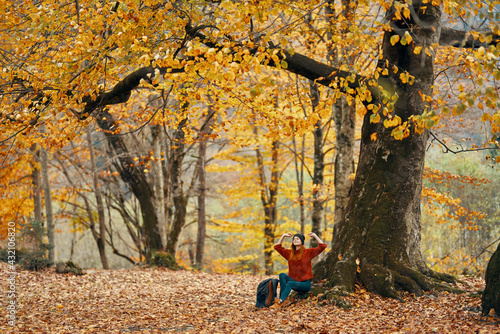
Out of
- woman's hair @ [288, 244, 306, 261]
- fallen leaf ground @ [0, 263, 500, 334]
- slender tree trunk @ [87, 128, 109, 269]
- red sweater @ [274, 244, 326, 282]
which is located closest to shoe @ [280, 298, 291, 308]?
fallen leaf ground @ [0, 263, 500, 334]

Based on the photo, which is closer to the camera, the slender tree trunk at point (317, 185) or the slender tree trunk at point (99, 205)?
the slender tree trunk at point (317, 185)

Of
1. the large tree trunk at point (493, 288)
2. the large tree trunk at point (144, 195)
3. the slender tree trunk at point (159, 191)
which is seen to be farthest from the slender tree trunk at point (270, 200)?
the large tree trunk at point (493, 288)

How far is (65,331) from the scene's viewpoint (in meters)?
5.45

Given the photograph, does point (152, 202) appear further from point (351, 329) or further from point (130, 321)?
point (351, 329)

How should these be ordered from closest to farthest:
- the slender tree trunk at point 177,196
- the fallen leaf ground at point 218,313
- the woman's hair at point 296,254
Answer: the fallen leaf ground at point 218,313 → the woman's hair at point 296,254 → the slender tree trunk at point 177,196

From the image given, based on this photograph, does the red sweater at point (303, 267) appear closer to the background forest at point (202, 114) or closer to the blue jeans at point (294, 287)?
the blue jeans at point (294, 287)

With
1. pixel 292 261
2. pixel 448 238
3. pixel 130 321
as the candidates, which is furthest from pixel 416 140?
pixel 448 238

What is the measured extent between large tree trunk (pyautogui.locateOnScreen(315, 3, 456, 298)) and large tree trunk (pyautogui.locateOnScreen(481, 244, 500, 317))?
1.64 meters

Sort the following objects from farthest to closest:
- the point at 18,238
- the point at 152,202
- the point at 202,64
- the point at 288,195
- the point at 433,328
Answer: the point at 288,195 < the point at 152,202 < the point at 18,238 < the point at 202,64 < the point at 433,328

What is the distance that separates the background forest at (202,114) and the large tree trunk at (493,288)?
0.22m

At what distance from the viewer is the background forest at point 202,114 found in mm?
5457

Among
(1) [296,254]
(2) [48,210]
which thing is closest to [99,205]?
(2) [48,210]

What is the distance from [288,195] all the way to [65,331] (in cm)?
1390

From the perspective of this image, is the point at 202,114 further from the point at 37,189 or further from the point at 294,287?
the point at 294,287
